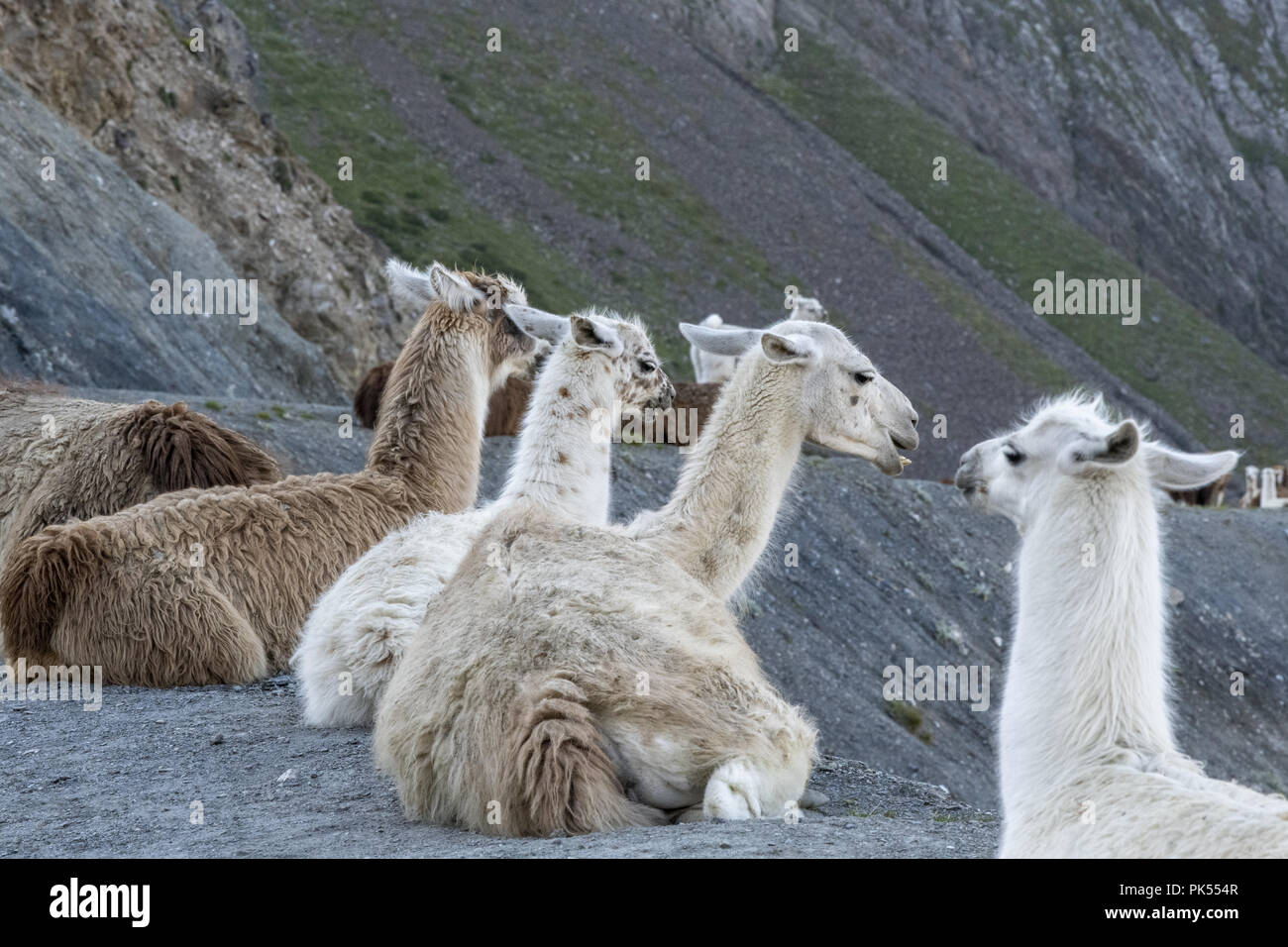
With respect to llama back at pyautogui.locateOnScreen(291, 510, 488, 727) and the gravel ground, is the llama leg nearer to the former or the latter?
the gravel ground

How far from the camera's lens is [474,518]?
325 inches

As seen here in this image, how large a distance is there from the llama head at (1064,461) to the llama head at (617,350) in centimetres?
299

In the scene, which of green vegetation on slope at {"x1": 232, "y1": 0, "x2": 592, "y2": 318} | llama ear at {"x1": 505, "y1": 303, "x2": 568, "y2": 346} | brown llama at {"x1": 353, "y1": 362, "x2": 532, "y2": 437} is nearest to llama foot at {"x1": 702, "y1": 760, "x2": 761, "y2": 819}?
llama ear at {"x1": 505, "y1": 303, "x2": 568, "y2": 346}

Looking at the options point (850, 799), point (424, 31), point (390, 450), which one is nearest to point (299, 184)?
point (390, 450)

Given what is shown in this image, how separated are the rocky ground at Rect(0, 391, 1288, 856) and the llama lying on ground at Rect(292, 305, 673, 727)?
1.01 feet

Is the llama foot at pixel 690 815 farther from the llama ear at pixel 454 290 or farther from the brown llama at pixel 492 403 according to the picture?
the brown llama at pixel 492 403

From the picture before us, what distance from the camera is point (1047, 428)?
4977 mm

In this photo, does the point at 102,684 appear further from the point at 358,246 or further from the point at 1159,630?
the point at 358,246

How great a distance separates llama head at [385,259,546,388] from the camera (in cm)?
970

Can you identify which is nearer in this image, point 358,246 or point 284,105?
point 358,246

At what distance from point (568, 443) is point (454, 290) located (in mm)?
2180

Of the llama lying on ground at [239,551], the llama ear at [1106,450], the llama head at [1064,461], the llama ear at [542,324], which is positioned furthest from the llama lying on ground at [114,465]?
the llama ear at [1106,450]

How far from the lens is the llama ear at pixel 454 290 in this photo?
9.64 m
